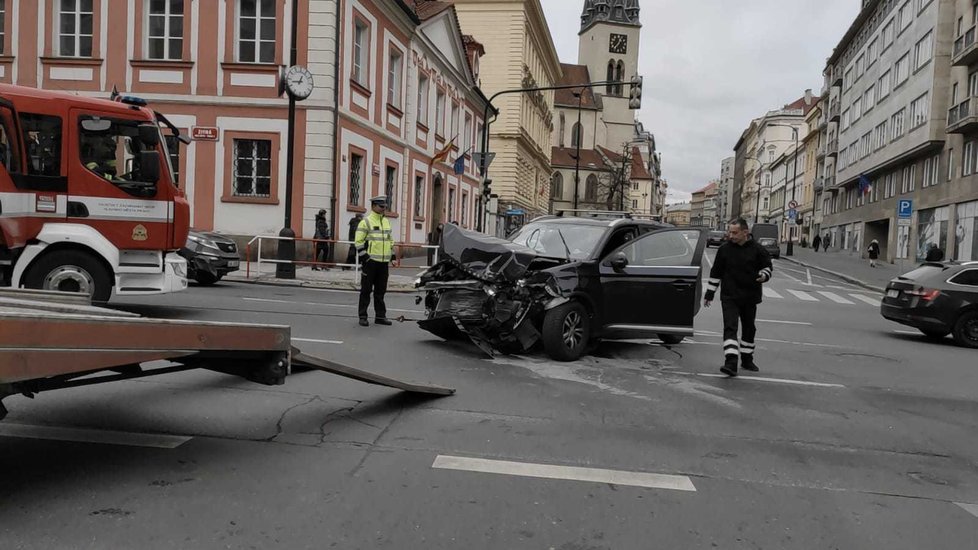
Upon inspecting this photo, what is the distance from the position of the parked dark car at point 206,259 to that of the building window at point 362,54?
9.86 meters

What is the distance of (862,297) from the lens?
22688 mm

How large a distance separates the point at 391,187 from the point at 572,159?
70.2m

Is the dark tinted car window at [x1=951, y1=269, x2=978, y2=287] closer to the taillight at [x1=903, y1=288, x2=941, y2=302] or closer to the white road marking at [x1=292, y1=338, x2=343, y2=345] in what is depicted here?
the taillight at [x1=903, y1=288, x2=941, y2=302]

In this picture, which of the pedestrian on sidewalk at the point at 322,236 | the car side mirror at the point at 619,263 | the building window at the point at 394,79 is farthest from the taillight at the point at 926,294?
the building window at the point at 394,79

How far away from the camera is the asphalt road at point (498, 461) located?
11.8 feet

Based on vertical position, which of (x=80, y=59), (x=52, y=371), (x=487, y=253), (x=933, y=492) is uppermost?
(x=80, y=59)

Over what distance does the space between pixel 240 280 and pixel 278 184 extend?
5255 mm

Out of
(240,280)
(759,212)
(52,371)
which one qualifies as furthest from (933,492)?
(759,212)

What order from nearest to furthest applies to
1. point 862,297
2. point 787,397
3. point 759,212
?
point 787,397, point 862,297, point 759,212

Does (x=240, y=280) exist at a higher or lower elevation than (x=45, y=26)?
lower

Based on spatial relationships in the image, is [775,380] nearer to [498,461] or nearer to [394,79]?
[498,461]

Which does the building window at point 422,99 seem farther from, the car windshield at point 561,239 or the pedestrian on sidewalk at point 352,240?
the car windshield at point 561,239

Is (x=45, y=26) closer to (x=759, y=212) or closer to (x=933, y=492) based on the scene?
(x=933, y=492)

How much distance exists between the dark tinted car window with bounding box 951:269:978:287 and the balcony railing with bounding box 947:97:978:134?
84.0 ft
